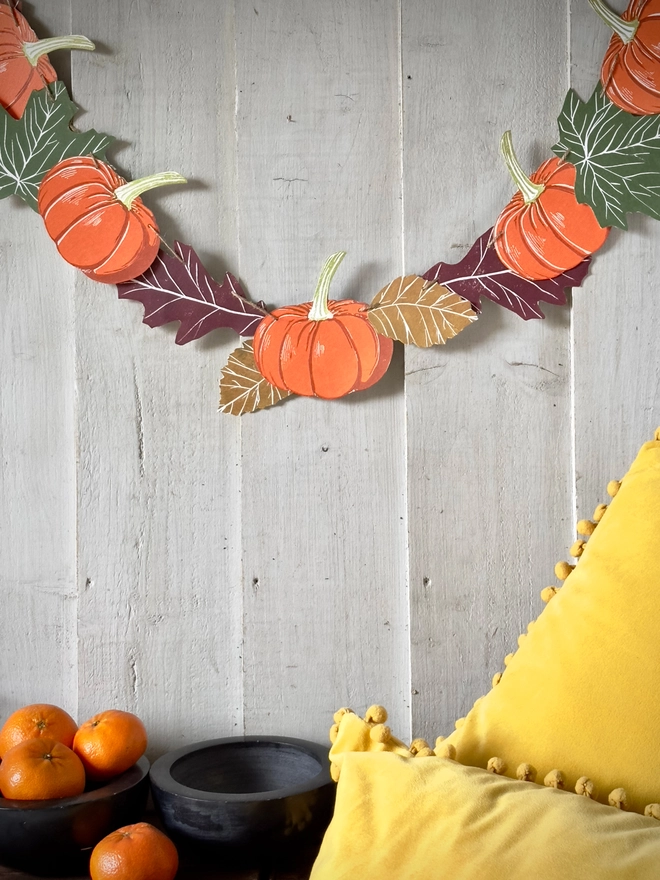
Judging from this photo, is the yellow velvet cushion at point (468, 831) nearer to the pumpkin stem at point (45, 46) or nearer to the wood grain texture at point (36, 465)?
the wood grain texture at point (36, 465)

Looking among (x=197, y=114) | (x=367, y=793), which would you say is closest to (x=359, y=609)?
(x=367, y=793)

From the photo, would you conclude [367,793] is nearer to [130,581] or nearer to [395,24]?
[130,581]

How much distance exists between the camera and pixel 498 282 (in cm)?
100

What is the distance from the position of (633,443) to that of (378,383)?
348mm

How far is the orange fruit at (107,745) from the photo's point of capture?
34.7 inches

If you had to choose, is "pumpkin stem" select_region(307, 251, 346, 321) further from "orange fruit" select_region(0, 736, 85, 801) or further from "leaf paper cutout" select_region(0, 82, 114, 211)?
"orange fruit" select_region(0, 736, 85, 801)

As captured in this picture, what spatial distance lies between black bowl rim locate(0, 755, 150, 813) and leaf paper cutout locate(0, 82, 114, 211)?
731 mm

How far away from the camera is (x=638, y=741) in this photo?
0.68 metres

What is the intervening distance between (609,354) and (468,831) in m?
0.65

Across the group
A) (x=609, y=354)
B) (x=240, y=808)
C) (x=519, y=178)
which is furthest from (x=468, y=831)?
(x=519, y=178)

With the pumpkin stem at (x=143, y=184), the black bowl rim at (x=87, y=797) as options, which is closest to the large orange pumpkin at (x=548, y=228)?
the pumpkin stem at (x=143, y=184)

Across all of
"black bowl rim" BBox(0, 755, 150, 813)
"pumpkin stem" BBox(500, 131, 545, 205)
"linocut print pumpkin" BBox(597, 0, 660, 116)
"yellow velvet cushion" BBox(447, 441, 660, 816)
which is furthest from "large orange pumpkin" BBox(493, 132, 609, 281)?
"black bowl rim" BBox(0, 755, 150, 813)

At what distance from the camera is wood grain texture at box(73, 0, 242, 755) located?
1035 millimetres

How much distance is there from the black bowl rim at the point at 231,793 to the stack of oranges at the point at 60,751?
43 millimetres
